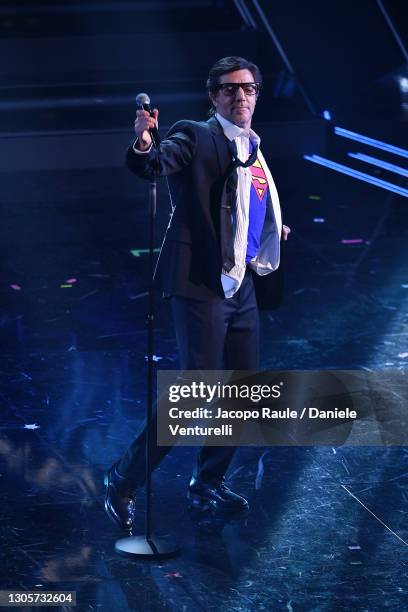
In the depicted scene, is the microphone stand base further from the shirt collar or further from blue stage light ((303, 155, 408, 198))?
blue stage light ((303, 155, 408, 198))

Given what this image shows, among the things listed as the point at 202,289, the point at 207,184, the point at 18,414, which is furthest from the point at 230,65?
the point at 18,414

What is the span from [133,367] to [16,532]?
231cm

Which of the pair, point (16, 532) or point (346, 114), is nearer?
point (16, 532)

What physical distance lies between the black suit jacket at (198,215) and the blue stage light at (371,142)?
26.0ft

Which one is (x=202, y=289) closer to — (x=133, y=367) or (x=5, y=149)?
(x=133, y=367)

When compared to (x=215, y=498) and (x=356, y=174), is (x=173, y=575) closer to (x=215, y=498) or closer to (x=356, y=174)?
(x=215, y=498)

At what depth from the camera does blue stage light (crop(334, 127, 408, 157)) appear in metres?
12.5

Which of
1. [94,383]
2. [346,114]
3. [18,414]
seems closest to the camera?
[18,414]

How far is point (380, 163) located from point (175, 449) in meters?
7.45

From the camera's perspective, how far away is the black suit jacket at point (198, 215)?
4773 millimetres

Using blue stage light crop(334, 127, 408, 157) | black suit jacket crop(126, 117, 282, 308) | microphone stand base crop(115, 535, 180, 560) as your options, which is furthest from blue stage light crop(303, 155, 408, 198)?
microphone stand base crop(115, 535, 180, 560)

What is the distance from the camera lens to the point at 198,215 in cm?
480

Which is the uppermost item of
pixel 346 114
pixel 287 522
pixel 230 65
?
pixel 230 65

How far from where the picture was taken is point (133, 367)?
7.12m
